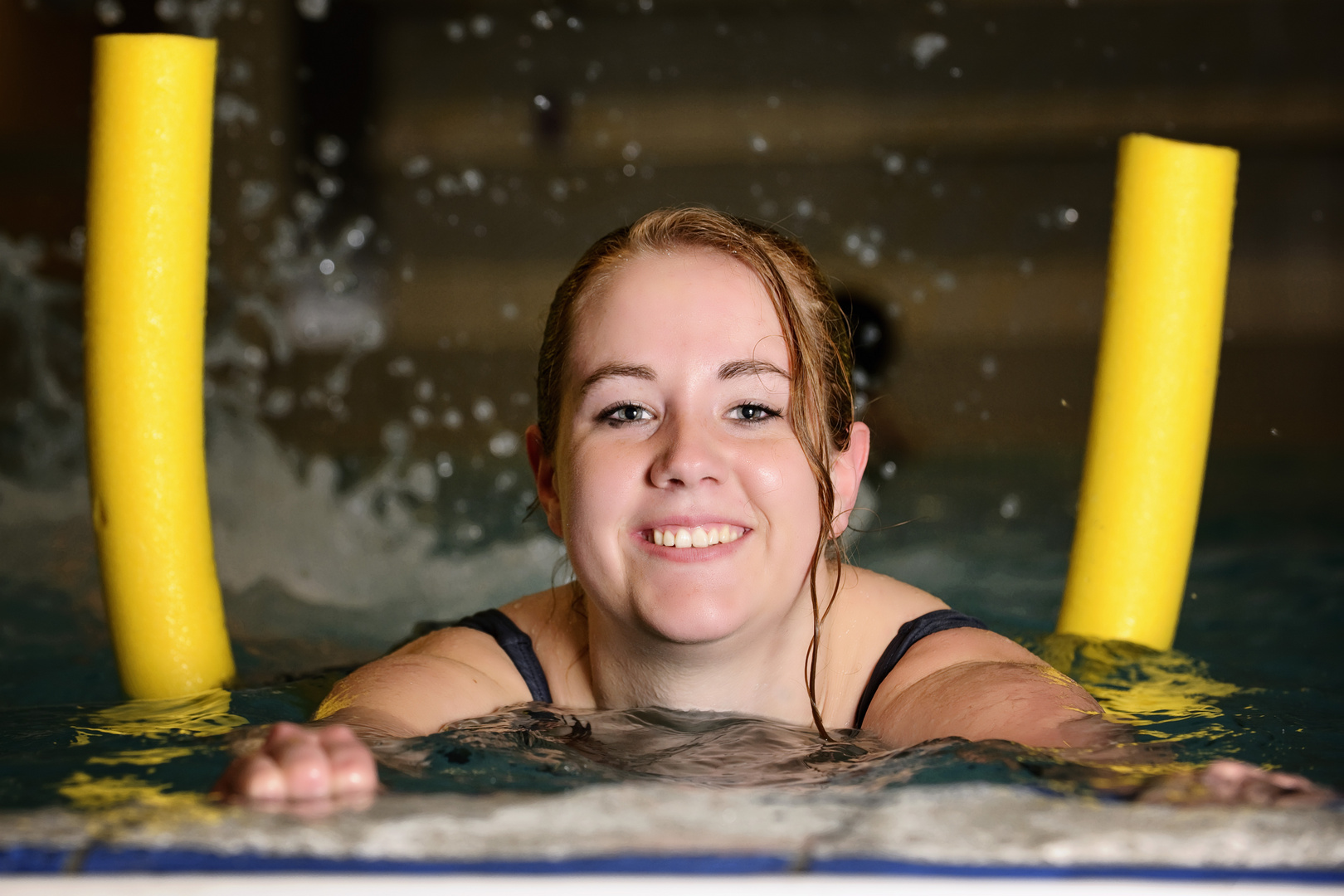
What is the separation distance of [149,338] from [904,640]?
1.10 meters

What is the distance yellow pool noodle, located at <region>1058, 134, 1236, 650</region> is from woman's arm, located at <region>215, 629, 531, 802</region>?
0.93 m

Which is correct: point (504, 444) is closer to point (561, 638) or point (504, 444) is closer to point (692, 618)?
point (561, 638)

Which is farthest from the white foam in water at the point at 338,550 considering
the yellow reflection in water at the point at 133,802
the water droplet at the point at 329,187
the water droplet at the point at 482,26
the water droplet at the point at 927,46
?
the water droplet at the point at 927,46

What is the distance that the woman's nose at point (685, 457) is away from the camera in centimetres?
129

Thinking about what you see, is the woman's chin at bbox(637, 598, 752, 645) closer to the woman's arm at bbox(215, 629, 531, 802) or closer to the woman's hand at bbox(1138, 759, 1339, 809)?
the woman's arm at bbox(215, 629, 531, 802)

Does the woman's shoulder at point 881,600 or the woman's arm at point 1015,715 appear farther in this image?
the woman's shoulder at point 881,600

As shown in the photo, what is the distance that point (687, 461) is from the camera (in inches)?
50.6

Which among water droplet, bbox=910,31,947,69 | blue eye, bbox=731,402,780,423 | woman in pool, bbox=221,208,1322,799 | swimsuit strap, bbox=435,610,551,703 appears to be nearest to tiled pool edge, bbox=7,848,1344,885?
woman in pool, bbox=221,208,1322,799

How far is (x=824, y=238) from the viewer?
6477 mm

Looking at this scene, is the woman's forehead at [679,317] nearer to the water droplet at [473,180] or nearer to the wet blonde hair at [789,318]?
the wet blonde hair at [789,318]

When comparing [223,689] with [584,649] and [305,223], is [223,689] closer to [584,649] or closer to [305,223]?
[584,649]

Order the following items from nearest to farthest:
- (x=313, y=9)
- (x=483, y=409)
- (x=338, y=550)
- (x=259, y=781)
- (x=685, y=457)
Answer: (x=259, y=781) → (x=685, y=457) → (x=338, y=550) → (x=313, y=9) → (x=483, y=409)

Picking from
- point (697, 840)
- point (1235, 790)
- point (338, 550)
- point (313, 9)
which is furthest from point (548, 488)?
point (313, 9)

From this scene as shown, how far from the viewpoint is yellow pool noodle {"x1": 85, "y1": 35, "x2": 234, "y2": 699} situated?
1.67m
